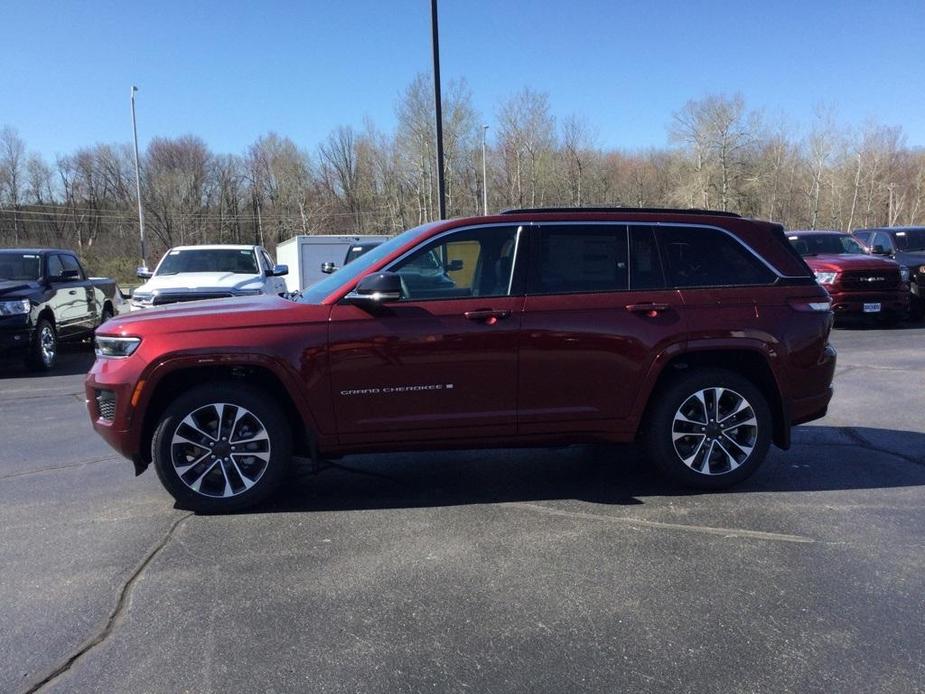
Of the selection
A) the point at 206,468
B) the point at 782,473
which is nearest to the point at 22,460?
the point at 206,468

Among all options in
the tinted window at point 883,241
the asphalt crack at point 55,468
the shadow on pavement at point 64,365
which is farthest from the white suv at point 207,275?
the tinted window at point 883,241

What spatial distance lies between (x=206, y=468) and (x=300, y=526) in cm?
73

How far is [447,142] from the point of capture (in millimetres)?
42969

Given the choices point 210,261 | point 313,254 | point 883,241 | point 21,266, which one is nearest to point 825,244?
A: point 883,241

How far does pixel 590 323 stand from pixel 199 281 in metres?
8.80

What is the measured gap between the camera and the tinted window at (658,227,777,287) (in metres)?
4.72

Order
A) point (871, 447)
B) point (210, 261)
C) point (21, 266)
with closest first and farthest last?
1. point (871, 447)
2. point (21, 266)
3. point (210, 261)

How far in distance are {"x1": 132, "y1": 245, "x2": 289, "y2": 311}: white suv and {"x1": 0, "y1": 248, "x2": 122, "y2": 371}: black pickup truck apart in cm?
121

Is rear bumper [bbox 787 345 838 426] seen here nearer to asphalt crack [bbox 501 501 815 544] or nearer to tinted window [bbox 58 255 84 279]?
asphalt crack [bbox 501 501 815 544]

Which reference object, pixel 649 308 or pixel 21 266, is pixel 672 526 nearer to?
pixel 649 308

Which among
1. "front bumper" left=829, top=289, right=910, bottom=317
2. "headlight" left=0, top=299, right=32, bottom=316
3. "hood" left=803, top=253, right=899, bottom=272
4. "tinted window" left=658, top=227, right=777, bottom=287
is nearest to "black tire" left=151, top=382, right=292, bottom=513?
"tinted window" left=658, top=227, right=777, bottom=287

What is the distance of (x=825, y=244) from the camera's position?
15203 mm

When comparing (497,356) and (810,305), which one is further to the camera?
(810,305)

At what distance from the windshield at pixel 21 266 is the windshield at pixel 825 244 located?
14.6 metres
